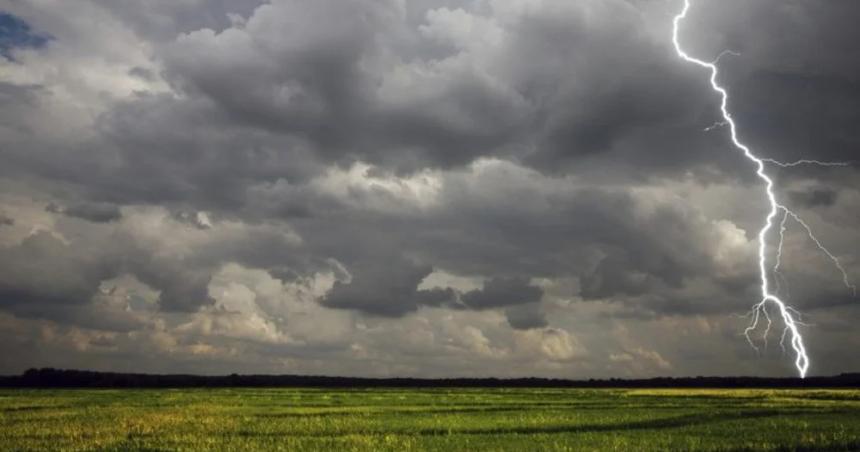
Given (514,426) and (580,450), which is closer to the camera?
(580,450)

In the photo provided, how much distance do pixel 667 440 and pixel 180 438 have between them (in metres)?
19.9

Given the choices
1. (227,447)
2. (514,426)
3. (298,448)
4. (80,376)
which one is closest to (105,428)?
(227,447)

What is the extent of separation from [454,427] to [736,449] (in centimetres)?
1426

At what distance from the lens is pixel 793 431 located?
29.8 metres

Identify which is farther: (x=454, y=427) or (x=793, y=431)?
(x=454, y=427)

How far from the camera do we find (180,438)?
92.3 feet

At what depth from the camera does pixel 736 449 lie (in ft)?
77.3

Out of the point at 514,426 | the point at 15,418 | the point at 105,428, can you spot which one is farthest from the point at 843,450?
the point at 15,418

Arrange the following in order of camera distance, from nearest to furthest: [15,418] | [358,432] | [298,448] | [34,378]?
[298,448] → [358,432] → [15,418] → [34,378]

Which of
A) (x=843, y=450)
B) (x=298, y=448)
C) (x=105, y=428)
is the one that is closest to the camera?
(x=843, y=450)

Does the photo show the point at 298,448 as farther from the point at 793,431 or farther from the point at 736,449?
the point at 793,431

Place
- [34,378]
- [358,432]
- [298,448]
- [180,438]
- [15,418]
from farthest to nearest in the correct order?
[34,378]
[15,418]
[358,432]
[180,438]
[298,448]

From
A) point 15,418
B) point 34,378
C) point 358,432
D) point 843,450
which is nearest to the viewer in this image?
point 843,450

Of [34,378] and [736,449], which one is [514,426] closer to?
[736,449]
